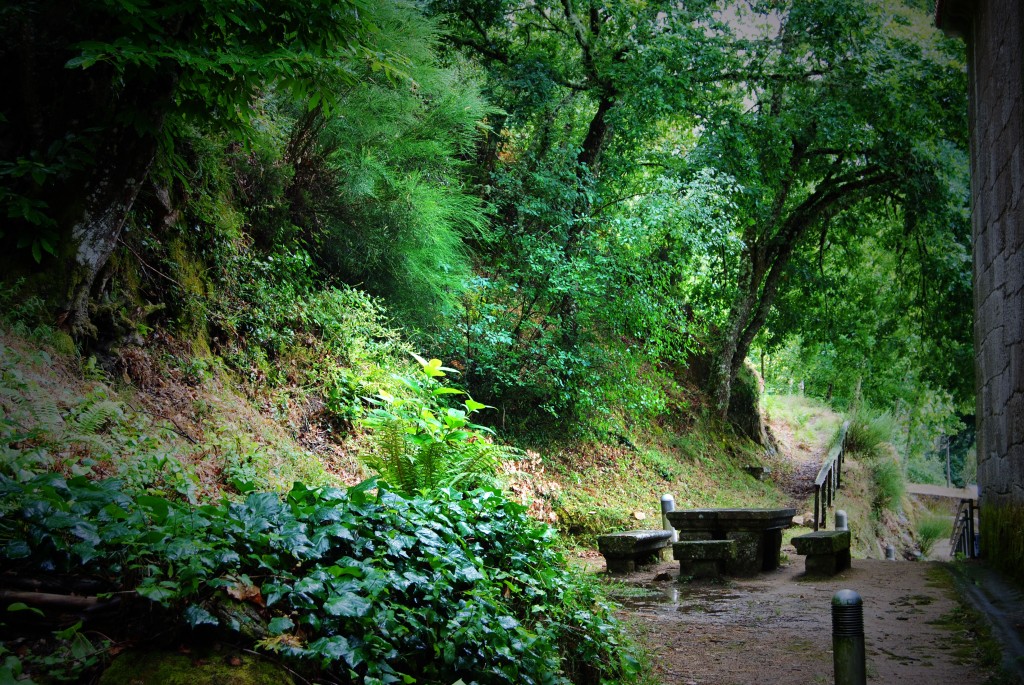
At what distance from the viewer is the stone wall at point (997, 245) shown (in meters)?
5.86

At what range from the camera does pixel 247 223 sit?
28.8 ft

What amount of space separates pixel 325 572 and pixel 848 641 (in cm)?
228

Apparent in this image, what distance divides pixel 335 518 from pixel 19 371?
2939 mm

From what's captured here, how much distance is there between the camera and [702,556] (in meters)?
8.17

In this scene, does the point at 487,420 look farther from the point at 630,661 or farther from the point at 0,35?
the point at 0,35

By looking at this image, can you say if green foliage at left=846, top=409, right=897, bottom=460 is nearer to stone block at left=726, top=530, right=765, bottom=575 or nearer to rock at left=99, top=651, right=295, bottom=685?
stone block at left=726, top=530, right=765, bottom=575

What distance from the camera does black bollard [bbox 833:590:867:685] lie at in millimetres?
3199

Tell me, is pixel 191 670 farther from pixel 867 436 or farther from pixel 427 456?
pixel 867 436

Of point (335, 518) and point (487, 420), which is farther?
point (487, 420)

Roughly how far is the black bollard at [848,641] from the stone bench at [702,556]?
5007mm

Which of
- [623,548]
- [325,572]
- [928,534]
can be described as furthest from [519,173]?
[928,534]

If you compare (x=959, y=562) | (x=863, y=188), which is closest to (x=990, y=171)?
(x=959, y=562)

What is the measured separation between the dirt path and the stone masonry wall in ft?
3.51

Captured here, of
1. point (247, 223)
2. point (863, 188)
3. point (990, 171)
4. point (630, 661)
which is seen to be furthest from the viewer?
point (863, 188)
